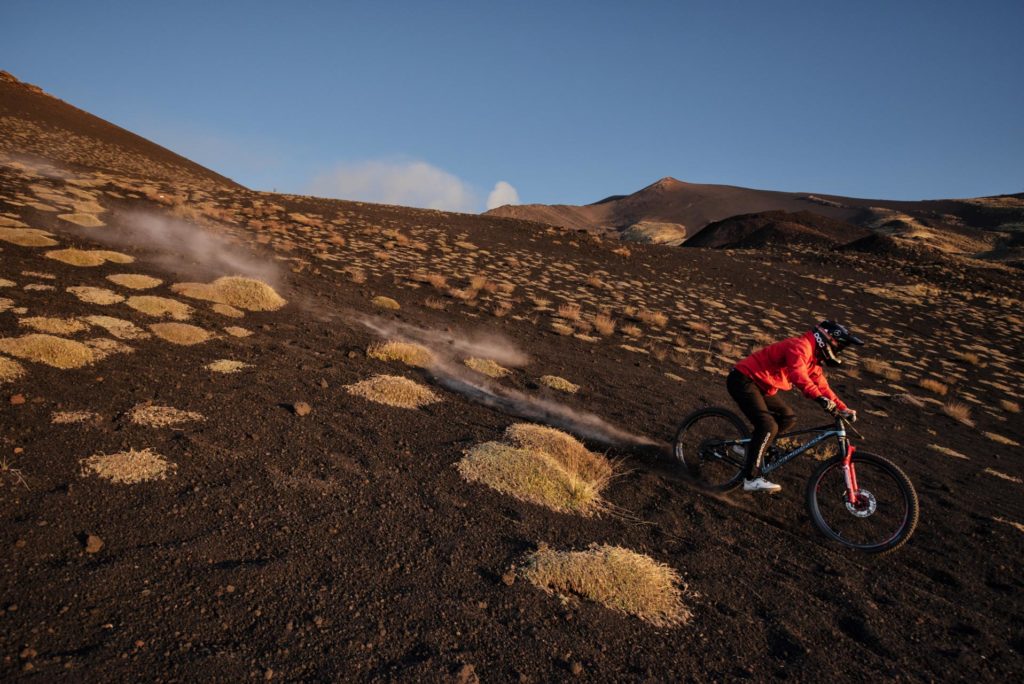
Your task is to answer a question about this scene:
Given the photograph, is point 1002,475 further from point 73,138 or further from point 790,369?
point 73,138

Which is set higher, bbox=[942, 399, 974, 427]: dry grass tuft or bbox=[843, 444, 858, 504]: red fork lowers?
bbox=[843, 444, 858, 504]: red fork lowers

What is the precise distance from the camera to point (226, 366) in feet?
24.2

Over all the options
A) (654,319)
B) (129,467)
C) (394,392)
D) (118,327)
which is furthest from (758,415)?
(654,319)

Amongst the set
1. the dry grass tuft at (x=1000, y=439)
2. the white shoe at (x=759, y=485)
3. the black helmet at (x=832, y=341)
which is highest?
the black helmet at (x=832, y=341)

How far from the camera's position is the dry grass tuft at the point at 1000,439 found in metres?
10.7

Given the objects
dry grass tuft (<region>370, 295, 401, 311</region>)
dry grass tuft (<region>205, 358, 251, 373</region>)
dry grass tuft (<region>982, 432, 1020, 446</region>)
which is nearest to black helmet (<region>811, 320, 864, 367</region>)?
dry grass tuft (<region>205, 358, 251, 373</region>)

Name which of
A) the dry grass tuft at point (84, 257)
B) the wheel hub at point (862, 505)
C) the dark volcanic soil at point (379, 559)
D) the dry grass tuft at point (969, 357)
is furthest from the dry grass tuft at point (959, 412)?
the dry grass tuft at point (84, 257)

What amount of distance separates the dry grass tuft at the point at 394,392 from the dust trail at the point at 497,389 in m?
0.81

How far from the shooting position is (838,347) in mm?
5867

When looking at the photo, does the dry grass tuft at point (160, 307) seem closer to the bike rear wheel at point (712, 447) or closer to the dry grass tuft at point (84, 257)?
the dry grass tuft at point (84, 257)

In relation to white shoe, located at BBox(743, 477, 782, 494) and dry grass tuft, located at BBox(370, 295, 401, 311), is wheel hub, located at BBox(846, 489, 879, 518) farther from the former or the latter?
dry grass tuft, located at BBox(370, 295, 401, 311)

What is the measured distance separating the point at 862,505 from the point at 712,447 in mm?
1744

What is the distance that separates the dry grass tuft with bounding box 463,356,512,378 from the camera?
968cm

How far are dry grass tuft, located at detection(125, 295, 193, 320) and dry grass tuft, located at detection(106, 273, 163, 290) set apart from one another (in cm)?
79
